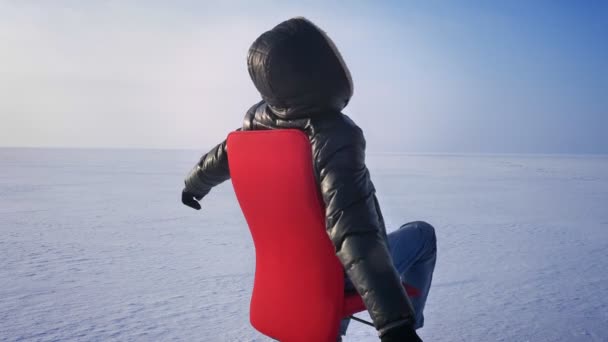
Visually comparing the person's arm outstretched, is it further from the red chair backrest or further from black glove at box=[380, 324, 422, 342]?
black glove at box=[380, 324, 422, 342]

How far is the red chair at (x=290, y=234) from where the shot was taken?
99cm

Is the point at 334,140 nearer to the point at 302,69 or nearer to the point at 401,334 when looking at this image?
the point at 302,69

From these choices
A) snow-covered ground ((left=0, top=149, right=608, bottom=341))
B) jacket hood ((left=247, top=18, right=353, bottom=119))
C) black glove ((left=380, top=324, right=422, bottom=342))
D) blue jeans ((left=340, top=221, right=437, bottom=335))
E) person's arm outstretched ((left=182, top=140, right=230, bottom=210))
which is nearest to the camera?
black glove ((left=380, top=324, right=422, bottom=342))

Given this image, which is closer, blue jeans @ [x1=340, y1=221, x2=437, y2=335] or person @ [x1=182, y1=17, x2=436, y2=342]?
person @ [x1=182, y1=17, x2=436, y2=342]

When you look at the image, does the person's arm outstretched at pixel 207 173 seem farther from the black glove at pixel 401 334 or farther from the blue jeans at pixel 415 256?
the black glove at pixel 401 334

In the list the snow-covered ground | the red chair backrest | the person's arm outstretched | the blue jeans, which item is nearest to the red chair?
the red chair backrest

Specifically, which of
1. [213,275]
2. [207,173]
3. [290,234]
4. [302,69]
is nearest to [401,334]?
[290,234]

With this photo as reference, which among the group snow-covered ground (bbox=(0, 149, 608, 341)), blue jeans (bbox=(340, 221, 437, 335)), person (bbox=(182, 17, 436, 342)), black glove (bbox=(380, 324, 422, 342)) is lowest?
snow-covered ground (bbox=(0, 149, 608, 341))

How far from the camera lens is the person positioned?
3.05 feet

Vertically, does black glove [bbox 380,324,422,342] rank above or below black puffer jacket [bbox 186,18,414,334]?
below

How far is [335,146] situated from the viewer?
96 cm

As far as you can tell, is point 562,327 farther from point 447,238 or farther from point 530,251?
point 447,238

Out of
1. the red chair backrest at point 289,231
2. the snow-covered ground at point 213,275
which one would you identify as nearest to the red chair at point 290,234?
the red chair backrest at point 289,231

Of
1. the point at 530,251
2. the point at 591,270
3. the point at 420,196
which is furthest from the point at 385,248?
the point at 420,196
